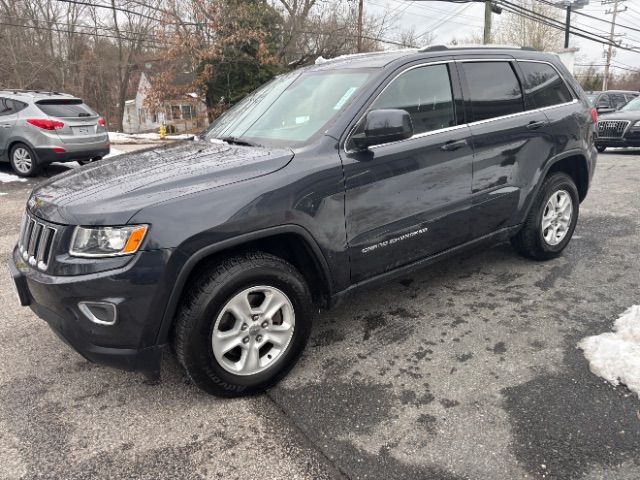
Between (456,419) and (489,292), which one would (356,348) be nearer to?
(456,419)

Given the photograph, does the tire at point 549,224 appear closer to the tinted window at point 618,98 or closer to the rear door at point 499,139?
the rear door at point 499,139

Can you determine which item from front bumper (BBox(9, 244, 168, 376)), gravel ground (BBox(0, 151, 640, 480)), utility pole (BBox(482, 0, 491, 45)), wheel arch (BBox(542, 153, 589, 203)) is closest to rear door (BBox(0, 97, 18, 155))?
gravel ground (BBox(0, 151, 640, 480))

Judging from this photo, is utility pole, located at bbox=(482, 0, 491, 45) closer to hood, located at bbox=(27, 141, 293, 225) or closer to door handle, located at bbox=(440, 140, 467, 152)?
door handle, located at bbox=(440, 140, 467, 152)

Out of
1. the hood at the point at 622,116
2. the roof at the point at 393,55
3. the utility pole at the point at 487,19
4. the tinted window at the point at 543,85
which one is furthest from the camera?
the utility pole at the point at 487,19

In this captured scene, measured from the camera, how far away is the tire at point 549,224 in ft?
13.6

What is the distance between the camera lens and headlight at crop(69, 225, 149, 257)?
2.21 m

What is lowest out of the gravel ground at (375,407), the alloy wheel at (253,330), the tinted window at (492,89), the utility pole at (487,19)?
the gravel ground at (375,407)

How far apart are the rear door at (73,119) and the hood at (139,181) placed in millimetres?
7165

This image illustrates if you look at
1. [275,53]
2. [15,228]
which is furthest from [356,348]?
[275,53]

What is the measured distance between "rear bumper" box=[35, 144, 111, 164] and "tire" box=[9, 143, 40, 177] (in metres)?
0.25

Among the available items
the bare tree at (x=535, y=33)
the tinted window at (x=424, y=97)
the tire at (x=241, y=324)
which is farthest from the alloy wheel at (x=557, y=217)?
the bare tree at (x=535, y=33)

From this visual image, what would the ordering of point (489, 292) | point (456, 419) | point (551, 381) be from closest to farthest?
point (456, 419), point (551, 381), point (489, 292)

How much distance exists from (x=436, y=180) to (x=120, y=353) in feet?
7.20

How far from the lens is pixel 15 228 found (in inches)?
246
